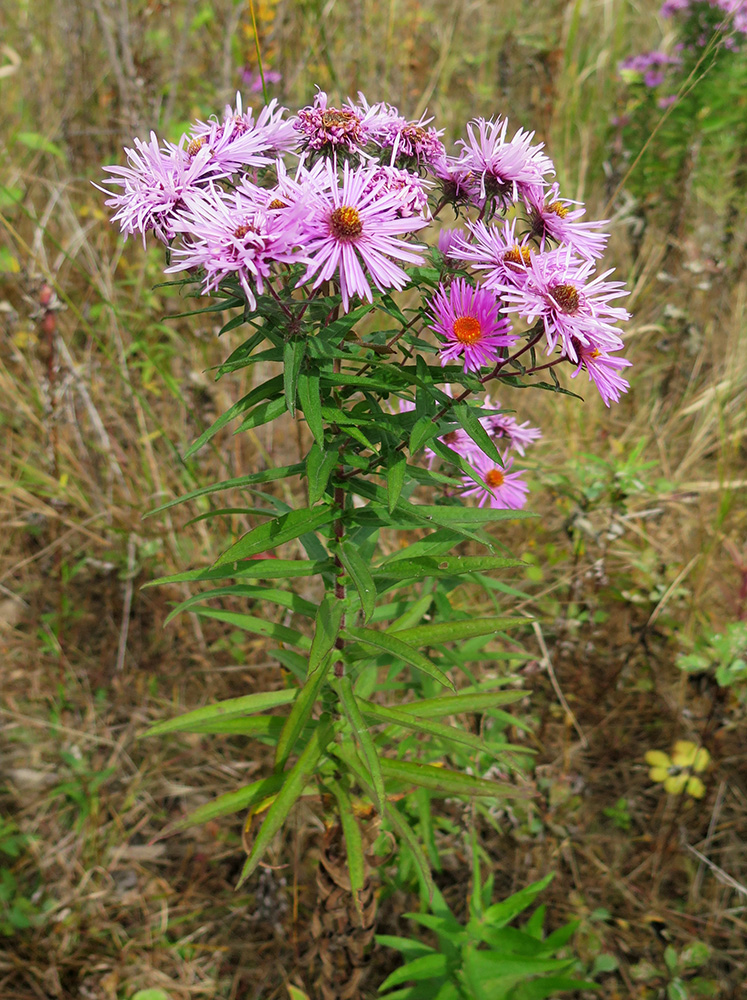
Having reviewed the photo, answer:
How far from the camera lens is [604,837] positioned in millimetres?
1837

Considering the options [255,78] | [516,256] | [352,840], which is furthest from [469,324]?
[255,78]

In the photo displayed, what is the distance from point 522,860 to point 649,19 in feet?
15.3

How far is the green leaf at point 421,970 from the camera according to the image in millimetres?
1317

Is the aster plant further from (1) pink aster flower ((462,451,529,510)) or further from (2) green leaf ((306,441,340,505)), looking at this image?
(1) pink aster flower ((462,451,529,510))

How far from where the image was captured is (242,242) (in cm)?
76

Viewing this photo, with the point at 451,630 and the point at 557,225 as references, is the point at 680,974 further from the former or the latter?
the point at 557,225

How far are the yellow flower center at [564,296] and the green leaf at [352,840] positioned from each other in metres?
0.81

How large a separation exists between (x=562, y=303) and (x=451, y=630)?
50 centimetres

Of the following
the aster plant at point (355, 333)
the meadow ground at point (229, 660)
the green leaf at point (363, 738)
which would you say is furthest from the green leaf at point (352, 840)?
the meadow ground at point (229, 660)

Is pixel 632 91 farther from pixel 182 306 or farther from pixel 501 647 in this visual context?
pixel 501 647

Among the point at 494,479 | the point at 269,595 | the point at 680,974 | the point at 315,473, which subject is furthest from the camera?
the point at 680,974

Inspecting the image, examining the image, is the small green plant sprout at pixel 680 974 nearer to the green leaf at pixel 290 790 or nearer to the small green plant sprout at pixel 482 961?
the small green plant sprout at pixel 482 961

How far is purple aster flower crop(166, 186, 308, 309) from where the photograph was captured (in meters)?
0.76

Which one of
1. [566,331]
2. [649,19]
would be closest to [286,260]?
[566,331]
